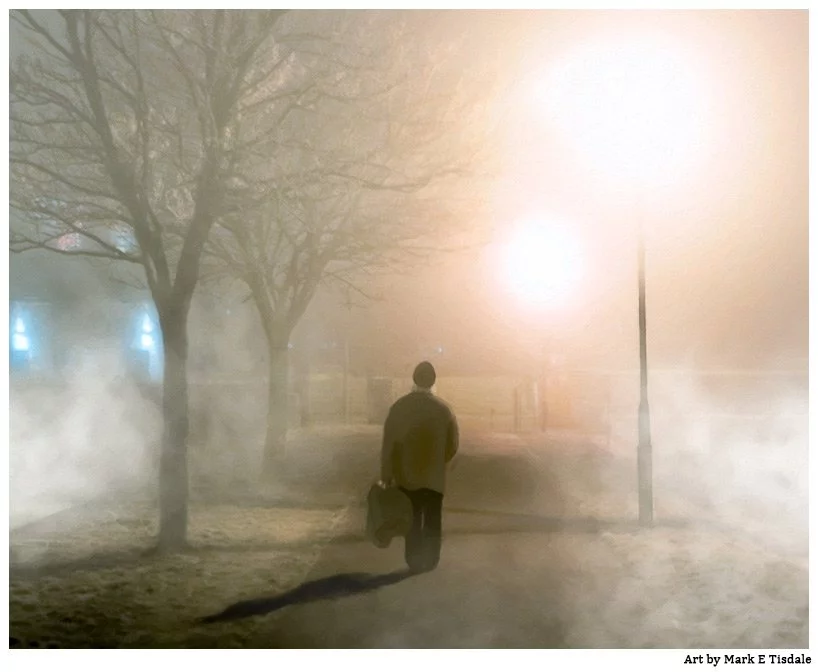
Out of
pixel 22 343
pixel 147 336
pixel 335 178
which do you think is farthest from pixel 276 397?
pixel 22 343

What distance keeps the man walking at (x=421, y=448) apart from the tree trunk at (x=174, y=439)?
2.50 meters

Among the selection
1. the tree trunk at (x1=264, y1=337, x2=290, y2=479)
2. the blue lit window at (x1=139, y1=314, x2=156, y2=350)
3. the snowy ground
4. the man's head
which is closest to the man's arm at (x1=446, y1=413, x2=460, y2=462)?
the man's head

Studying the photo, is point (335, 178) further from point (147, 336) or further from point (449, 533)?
point (147, 336)

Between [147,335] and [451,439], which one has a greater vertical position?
[147,335]

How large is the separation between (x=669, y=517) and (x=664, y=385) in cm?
2381

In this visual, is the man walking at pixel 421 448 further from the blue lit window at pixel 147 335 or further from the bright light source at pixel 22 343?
the bright light source at pixel 22 343

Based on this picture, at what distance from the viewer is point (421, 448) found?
7223 mm

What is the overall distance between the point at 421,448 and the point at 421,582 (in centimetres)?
129

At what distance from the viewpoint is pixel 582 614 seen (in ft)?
22.2

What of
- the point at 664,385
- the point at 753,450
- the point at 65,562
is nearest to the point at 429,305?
the point at 664,385

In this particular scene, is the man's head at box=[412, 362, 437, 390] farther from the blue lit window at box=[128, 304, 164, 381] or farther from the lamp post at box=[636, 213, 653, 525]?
the blue lit window at box=[128, 304, 164, 381]

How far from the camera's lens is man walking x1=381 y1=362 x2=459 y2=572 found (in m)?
7.20

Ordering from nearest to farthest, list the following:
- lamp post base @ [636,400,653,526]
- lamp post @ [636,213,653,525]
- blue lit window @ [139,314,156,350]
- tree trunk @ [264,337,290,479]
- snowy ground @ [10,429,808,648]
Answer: snowy ground @ [10,429,808,648]
lamp post @ [636,213,653,525]
lamp post base @ [636,400,653,526]
tree trunk @ [264,337,290,479]
blue lit window @ [139,314,156,350]

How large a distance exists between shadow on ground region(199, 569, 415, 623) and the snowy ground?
4cm
